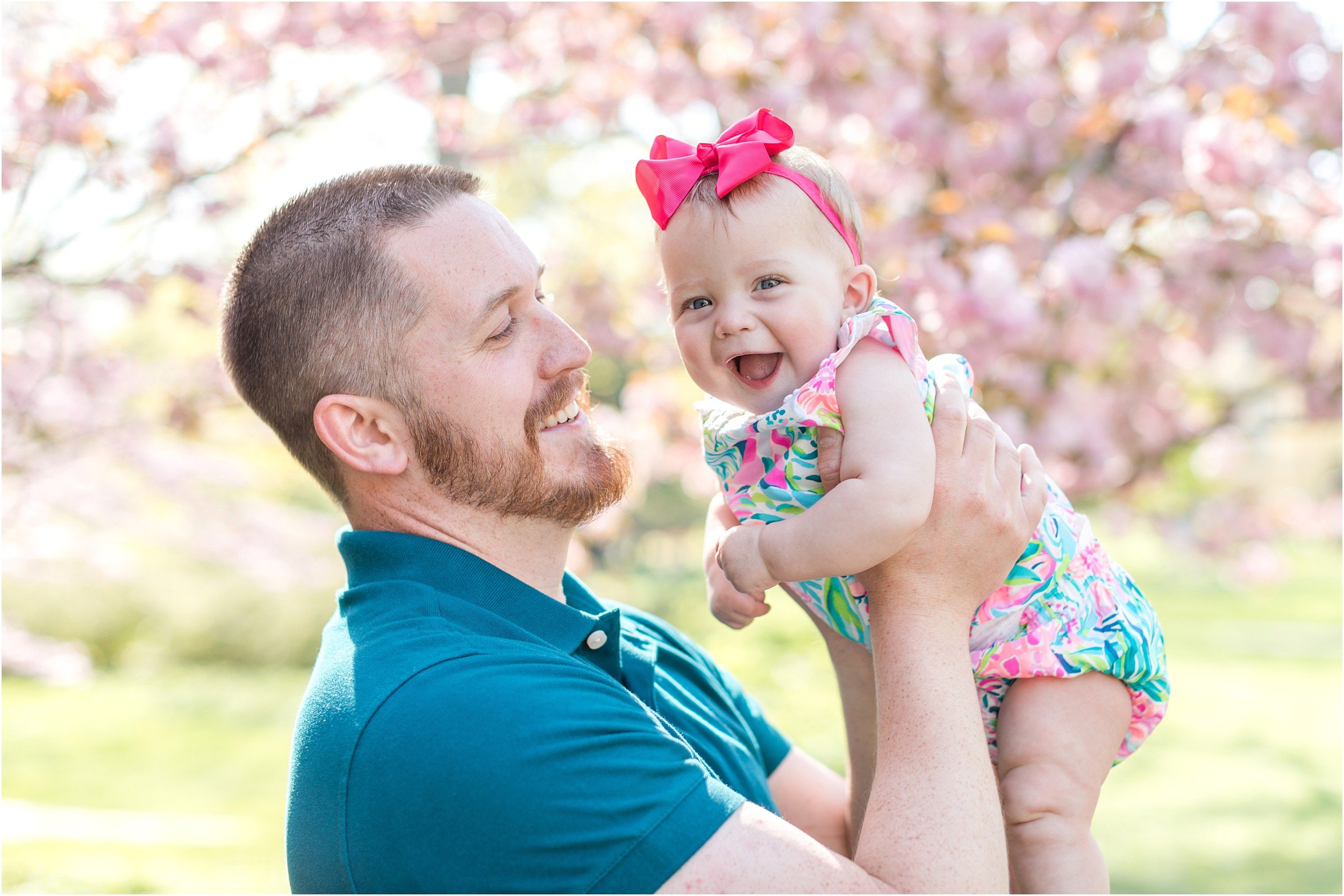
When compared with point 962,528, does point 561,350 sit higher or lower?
higher

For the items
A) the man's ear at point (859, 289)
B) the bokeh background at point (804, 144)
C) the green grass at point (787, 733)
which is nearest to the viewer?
the man's ear at point (859, 289)

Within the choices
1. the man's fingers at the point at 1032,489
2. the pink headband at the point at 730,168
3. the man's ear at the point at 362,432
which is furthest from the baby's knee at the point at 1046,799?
the man's ear at the point at 362,432

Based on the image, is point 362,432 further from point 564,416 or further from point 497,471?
point 564,416

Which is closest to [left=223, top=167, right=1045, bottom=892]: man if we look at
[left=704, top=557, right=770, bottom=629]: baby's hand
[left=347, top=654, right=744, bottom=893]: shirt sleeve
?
[left=347, top=654, right=744, bottom=893]: shirt sleeve

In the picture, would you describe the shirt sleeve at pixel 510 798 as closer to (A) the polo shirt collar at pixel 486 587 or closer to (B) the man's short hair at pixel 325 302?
(A) the polo shirt collar at pixel 486 587

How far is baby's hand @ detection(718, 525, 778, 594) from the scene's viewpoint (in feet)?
5.48

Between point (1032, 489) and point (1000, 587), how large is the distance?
185 millimetres

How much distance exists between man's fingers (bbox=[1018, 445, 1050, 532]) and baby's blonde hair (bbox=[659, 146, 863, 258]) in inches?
19.8

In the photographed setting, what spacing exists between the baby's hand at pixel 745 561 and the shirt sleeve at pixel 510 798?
0.37 meters

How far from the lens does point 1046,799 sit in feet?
5.62

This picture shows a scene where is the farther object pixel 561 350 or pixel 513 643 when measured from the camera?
pixel 561 350

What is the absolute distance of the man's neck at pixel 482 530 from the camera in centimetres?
186

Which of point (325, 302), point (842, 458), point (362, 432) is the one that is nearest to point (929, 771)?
point (842, 458)

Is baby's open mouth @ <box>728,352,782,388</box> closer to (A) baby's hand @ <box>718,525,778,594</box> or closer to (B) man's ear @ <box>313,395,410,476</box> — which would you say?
(A) baby's hand @ <box>718,525,778,594</box>
